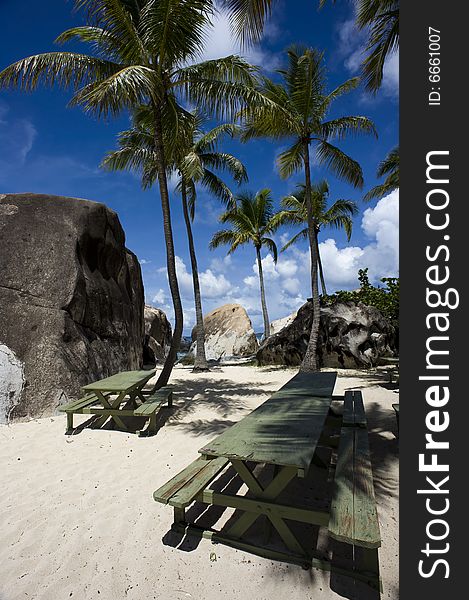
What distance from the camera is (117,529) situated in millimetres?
2773

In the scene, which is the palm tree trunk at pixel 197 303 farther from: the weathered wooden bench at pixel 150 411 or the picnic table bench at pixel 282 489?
the picnic table bench at pixel 282 489

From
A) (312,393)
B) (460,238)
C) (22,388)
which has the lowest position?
(22,388)

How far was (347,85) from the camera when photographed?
11.2 metres

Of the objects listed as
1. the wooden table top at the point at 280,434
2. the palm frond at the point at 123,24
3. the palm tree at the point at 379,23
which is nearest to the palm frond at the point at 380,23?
the palm tree at the point at 379,23

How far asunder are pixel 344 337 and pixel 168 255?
302 inches

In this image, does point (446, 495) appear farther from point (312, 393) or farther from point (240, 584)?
point (312, 393)

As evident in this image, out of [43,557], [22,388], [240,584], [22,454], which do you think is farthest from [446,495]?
[22,388]

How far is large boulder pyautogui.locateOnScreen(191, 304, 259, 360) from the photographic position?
21562 millimetres

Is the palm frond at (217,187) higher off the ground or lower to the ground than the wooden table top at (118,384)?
higher

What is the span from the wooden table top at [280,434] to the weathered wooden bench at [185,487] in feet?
0.83

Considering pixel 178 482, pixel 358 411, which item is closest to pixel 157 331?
pixel 358 411

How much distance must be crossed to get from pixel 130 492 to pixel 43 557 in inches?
37.6

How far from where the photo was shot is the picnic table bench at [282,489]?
Result: 2074 mm

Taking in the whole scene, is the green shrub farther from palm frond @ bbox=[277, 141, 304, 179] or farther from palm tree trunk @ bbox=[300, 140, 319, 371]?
palm frond @ bbox=[277, 141, 304, 179]
